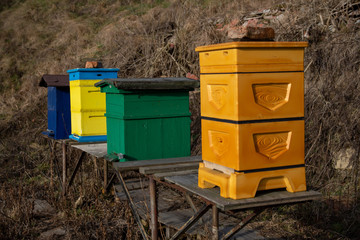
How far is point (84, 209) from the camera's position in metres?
6.92

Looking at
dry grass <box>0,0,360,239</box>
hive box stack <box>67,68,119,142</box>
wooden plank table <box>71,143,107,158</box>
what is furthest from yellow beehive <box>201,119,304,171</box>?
hive box stack <box>67,68,119,142</box>

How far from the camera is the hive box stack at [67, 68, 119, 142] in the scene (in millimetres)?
6871

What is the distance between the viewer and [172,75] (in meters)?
10.7

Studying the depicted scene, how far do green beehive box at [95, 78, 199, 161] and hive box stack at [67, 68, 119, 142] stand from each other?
3.92 feet

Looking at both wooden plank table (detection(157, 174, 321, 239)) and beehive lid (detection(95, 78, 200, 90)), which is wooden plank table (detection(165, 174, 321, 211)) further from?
beehive lid (detection(95, 78, 200, 90))

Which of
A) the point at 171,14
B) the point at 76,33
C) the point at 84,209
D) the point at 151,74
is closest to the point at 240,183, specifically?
the point at 84,209

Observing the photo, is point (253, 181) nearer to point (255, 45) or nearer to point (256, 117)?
point (256, 117)

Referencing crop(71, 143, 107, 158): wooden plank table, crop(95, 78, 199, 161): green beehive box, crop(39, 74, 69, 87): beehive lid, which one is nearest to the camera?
crop(95, 78, 199, 161): green beehive box

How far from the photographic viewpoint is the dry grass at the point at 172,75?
6.16m

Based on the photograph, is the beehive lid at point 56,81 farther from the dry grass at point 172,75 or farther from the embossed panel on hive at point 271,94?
the embossed panel on hive at point 271,94

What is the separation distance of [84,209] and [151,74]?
456 centimetres

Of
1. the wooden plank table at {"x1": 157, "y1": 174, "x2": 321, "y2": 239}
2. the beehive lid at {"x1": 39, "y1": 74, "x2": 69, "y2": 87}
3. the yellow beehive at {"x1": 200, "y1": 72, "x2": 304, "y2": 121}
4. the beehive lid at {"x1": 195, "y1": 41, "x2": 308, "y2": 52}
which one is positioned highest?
the beehive lid at {"x1": 195, "y1": 41, "x2": 308, "y2": 52}

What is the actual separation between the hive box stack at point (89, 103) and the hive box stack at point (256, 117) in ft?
12.0

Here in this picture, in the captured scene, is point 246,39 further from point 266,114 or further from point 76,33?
point 76,33
